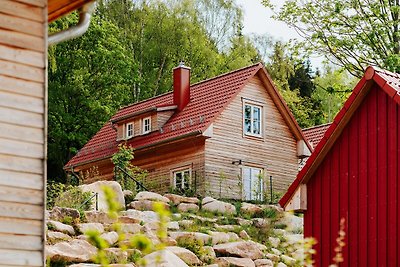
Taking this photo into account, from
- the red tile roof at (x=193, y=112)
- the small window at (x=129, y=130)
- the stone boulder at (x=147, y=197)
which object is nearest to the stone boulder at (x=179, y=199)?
the stone boulder at (x=147, y=197)

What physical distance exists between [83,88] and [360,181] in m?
33.7

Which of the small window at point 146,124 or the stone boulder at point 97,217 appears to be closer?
the stone boulder at point 97,217

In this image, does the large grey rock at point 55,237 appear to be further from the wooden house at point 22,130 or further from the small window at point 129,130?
the small window at point 129,130

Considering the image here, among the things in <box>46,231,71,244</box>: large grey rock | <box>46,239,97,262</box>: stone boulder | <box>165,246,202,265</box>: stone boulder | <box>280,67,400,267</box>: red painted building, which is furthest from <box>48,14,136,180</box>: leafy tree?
<box>280,67,400,267</box>: red painted building

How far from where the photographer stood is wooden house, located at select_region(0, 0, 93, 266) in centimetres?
884

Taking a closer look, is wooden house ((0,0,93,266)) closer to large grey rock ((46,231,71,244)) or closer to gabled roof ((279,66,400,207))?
gabled roof ((279,66,400,207))

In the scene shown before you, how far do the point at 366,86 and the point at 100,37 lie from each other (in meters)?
35.0

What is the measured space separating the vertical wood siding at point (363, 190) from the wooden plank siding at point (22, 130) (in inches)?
281

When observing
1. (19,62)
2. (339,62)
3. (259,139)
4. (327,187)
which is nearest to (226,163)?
(259,139)

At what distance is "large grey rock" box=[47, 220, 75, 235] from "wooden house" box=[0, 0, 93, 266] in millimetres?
15171

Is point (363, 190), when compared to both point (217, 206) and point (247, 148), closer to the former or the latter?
point (217, 206)

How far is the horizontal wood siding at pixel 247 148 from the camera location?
37.0m

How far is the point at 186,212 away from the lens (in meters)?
31.1

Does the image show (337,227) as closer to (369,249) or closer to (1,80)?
(369,249)
